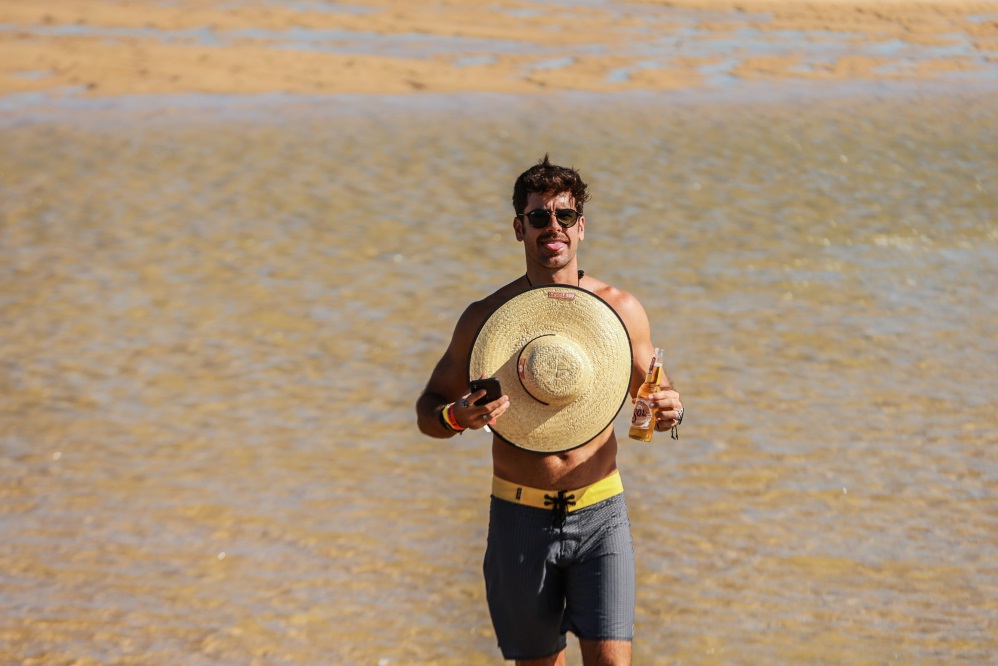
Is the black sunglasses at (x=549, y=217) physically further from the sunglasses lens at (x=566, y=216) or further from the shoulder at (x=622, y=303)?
the shoulder at (x=622, y=303)

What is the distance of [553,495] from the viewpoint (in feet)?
14.5

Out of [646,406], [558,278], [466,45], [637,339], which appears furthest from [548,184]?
[466,45]

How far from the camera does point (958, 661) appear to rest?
619 cm

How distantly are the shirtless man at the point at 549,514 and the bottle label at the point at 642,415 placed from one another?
0.17ft

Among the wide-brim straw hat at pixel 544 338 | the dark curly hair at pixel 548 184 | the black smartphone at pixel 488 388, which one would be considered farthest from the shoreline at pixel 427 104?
the black smartphone at pixel 488 388

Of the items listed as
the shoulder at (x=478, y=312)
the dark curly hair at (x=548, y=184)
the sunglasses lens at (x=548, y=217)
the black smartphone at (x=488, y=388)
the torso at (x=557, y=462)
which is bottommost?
the torso at (x=557, y=462)

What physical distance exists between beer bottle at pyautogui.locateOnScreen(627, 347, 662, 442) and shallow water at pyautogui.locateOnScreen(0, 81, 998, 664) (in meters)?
2.11

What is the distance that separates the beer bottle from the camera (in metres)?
4.37

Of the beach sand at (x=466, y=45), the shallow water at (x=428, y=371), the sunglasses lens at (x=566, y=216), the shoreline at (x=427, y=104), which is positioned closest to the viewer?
the sunglasses lens at (x=566, y=216)

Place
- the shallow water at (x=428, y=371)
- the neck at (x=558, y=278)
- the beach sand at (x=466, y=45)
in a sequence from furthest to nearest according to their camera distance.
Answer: the beach sand at (x=466, y=45) → the shallow water at (x=428, y=371) → the neck at (x=558, y=278)

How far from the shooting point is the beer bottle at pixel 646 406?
4.37 metres

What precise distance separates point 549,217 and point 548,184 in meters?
0.09

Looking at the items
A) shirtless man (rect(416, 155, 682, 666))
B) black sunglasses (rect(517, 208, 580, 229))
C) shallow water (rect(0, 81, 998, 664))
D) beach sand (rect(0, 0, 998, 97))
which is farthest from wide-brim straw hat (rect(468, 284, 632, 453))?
beach sand (rect(0, 0, 998, 97))

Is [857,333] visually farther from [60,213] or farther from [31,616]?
[60,213]
